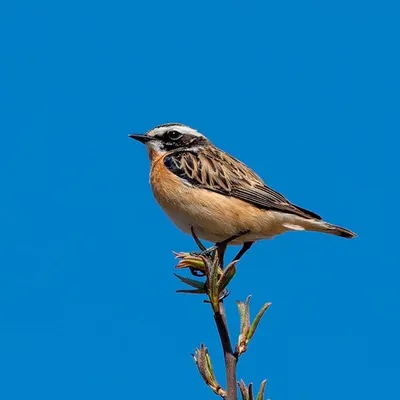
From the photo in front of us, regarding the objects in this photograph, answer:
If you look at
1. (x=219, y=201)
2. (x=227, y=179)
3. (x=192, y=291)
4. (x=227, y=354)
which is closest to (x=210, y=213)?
(x=219, y=201)

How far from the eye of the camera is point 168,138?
30.3 feet

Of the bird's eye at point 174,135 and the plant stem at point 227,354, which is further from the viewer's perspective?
the bird's eye at point 174,135

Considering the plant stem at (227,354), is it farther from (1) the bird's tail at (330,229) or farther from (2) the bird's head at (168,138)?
(2) the bird's head at (168,138)

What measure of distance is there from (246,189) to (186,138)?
1277mm

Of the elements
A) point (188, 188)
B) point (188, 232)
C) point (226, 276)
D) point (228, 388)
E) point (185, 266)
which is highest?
point (188, 188)

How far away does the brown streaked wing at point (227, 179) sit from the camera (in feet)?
27.4

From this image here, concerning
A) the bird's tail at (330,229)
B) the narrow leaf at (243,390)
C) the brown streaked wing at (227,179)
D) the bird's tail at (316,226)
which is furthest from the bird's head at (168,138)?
the narrow leaf at (243,390)

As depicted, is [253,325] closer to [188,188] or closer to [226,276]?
[226,276]

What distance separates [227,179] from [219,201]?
1.62 ft

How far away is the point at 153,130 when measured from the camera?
361 inches

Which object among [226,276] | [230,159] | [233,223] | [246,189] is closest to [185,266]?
[226,276]

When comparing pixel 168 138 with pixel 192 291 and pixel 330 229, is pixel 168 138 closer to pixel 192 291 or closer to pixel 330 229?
pixel 330 229

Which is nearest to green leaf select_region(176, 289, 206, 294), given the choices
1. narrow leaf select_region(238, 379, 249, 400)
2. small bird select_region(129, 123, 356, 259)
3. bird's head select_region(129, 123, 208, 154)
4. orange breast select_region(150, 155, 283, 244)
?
narrow leaf select_region(238, 379, 249, 400)

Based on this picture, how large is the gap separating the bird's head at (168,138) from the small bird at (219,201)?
0.01 m
